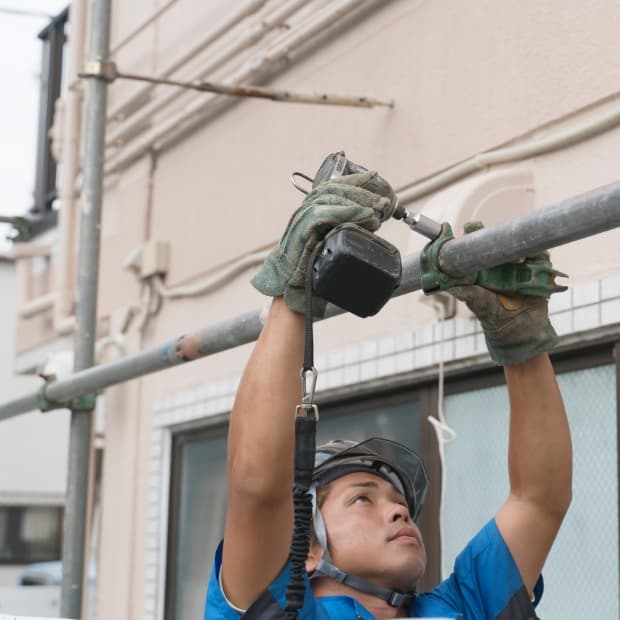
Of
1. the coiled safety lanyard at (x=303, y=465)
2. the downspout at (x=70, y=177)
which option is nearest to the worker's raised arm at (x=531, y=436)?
the coiled safety lanyard at (x=303, y=465)

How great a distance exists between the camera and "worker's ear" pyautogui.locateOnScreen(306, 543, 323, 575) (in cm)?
293

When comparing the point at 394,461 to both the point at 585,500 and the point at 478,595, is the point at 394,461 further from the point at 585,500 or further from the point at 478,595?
→ the point at 585,500

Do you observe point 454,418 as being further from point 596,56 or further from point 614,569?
point 596,56

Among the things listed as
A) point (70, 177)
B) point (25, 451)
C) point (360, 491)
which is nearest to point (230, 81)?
point (70, 177)

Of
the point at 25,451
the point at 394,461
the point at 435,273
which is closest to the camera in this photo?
the point at 435,273

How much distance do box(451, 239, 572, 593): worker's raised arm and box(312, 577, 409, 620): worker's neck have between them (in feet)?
1.02

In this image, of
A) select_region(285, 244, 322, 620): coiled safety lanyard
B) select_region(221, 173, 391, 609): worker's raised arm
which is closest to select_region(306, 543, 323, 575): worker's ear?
select_region(221, 173, 391, 609): worker's raised arm

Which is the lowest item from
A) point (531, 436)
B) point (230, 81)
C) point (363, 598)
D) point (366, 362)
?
point (363, 598)

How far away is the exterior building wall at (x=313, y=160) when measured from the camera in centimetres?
442

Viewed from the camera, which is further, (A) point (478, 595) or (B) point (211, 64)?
(B) point (211, 64)

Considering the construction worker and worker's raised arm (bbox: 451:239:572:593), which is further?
worker's raised arm (bbox: 451:239:572:593)

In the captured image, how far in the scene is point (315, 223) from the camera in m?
2.41

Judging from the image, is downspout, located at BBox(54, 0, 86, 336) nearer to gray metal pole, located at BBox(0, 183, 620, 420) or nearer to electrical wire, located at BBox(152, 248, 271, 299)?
electrical wire, located at BBox(152, 248, 271, 299)

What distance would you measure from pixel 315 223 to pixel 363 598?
0.93m
